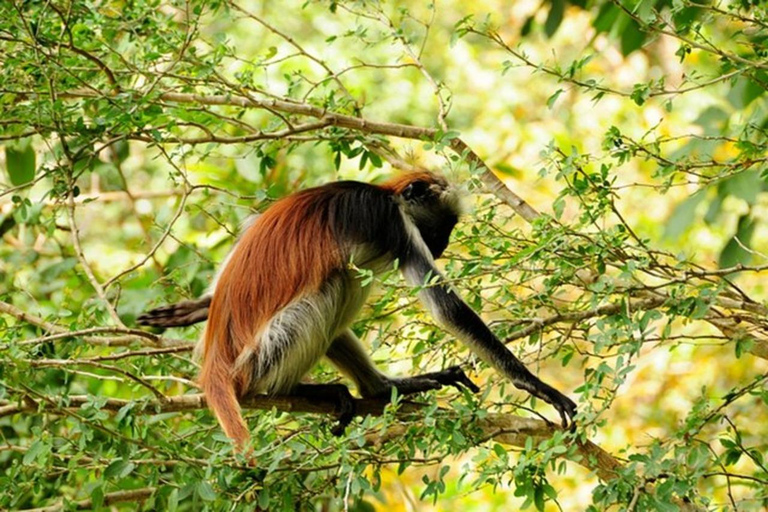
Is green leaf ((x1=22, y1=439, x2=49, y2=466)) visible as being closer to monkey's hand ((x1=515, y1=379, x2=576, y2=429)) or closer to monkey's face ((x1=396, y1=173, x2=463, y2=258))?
monkey's hand ((x1=515, y1=379, x2=576, y2=429))

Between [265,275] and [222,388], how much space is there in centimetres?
51

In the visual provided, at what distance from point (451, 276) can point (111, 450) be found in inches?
43.8

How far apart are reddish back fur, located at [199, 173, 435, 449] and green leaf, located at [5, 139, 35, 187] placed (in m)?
1.38

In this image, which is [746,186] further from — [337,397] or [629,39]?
[337,397]

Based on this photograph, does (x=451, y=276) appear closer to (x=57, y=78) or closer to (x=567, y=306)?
(x=567, y=306)

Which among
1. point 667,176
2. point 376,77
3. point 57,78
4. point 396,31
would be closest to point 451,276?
point 667,176

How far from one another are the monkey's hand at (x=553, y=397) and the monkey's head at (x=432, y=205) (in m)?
0.90

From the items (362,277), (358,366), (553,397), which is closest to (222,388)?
(362,277)

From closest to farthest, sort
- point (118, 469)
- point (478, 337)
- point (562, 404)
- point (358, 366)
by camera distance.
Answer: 1. point (118, 469)
2. point (562, 404)
3. point (478, 337)
4. point (358, 366)

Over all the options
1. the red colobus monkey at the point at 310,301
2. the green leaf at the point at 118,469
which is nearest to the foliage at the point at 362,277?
the green leaf at the point at 118,469

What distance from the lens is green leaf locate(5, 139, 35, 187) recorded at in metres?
5.04

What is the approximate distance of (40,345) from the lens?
3428mm

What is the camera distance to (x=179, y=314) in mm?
4328

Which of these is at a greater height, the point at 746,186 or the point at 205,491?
the point at 746,186
